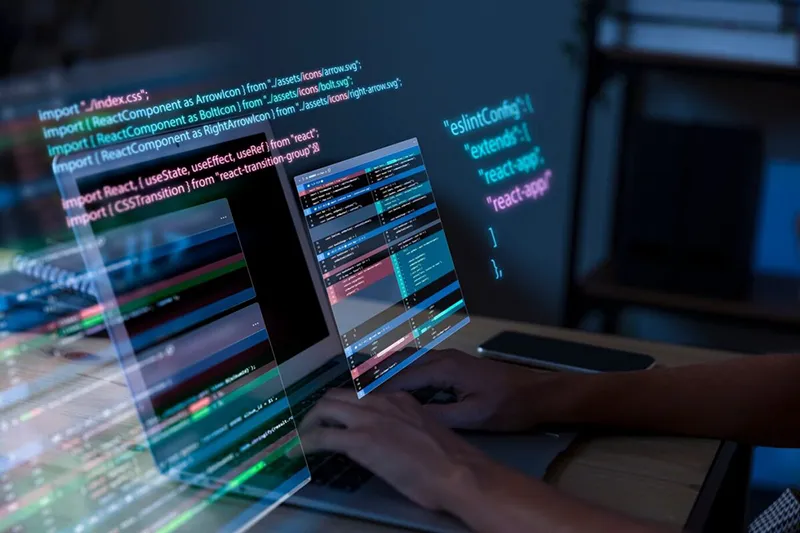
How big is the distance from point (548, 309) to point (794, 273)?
0.74 metres

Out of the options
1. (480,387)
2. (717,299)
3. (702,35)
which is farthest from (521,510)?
(702,35)

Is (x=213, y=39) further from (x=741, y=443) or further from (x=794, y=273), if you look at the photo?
(x=794, y=273)

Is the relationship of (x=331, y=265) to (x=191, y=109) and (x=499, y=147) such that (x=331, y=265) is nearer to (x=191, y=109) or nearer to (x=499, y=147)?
(x=191, y=109)

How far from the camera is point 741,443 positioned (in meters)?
0.92

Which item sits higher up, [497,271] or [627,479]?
[497,271]

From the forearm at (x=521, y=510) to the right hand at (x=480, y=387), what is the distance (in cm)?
15

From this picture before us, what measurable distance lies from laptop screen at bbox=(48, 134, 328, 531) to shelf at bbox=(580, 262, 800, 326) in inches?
47.9

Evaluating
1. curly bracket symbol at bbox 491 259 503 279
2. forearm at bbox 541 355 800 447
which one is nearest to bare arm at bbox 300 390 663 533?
forearm at bbox 541 355 800 447

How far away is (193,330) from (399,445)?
0.69 ft

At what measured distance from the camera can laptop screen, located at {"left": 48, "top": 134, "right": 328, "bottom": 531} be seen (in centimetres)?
59

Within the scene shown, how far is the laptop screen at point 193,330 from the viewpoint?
0.59m

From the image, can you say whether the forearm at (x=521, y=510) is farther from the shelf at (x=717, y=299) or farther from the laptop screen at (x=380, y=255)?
the shelf at (x=717, y=299)

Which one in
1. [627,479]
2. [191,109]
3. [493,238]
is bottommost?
[627,479]

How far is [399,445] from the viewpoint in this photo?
0.72 metres
